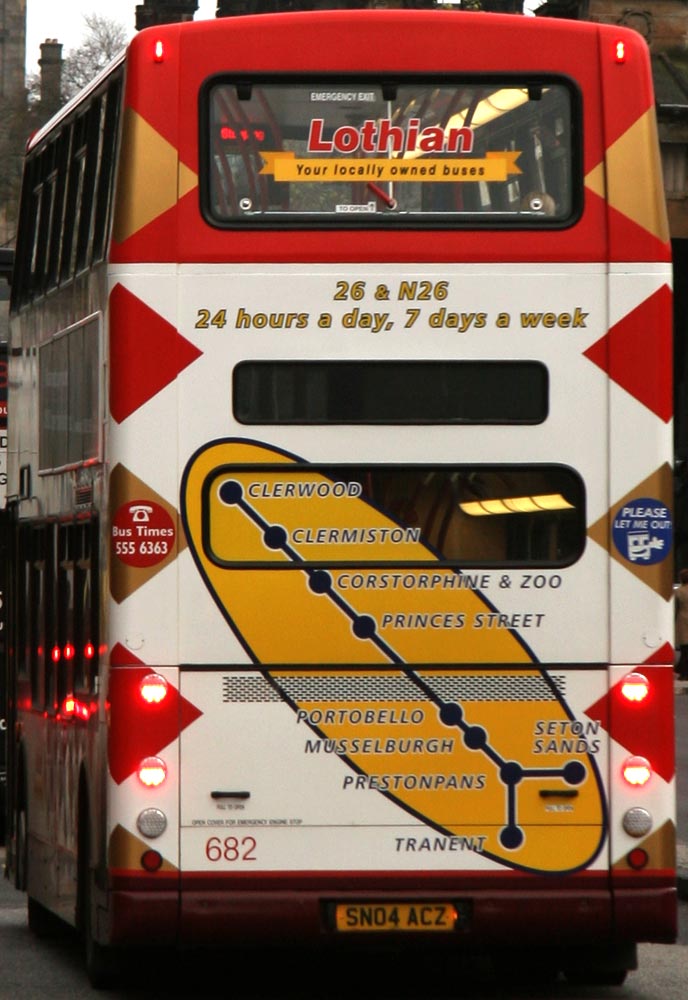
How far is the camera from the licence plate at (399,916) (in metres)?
9.77

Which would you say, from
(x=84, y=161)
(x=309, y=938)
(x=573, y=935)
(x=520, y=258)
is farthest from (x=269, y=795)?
(x=84, y=161)

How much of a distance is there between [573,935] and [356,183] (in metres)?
2.91

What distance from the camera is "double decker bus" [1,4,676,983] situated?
9.76 meters

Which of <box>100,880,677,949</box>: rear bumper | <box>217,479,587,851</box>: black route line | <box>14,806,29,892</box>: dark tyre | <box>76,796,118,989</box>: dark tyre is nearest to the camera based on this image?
<box>100,880,677,949</box>: rear bumper

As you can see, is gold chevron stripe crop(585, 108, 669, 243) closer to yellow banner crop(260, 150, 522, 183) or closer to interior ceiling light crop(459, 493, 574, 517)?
yellow banner crop(260, 150, 522, 183)

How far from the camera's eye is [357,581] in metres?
9.82

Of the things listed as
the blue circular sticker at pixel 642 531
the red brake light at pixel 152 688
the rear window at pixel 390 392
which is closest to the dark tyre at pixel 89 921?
the red brake light at pixel 152 688

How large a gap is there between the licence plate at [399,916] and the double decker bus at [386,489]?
13 mm

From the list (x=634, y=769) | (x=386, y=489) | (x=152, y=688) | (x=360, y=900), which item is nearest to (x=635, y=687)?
(x=634, y=769)

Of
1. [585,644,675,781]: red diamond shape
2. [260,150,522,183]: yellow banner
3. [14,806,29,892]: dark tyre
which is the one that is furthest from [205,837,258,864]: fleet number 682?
[14,806,29,892]: dark tyre

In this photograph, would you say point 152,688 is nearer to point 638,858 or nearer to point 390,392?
point 390,392

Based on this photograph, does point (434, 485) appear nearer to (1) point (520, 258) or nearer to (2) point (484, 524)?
(2) point (484, 524)

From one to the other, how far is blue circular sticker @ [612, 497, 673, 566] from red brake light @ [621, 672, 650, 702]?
0.42 meters

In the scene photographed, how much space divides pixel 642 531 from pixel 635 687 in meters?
0.58
